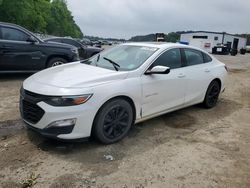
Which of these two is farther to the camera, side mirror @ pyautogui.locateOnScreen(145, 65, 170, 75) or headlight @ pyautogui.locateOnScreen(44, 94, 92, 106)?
side mirror @ pyautogui.locateOnScreen(145, 65, 170, 75)

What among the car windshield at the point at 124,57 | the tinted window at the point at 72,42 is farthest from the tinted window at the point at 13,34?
the tinted window at the point at 72,42

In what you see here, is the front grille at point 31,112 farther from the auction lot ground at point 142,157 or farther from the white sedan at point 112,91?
the auction lot ground at point 142,157

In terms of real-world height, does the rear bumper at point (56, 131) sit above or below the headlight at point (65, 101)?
below

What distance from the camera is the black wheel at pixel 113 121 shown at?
13.9ft

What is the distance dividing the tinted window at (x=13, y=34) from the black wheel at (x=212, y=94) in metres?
5.55

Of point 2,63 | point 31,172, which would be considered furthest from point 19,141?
point 2,63

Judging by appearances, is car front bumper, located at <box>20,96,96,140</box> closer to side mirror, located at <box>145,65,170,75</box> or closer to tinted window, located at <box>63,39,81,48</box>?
side mirror, located at <box>145,65,170,75</box>

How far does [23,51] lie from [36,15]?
39.9 meters

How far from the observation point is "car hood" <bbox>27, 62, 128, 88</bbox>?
13.8 feet

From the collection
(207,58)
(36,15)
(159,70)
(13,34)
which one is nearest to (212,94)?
(207,58)

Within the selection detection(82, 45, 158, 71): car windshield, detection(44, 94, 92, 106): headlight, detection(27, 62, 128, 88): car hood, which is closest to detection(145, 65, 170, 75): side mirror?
detection(82, 45, 158, 71): car windshield

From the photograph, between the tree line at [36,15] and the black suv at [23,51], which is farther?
the tree line at [36,15]

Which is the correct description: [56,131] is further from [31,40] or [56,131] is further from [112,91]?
[31,40]

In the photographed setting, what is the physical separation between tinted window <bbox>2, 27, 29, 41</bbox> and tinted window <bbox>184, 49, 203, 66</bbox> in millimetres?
5176
